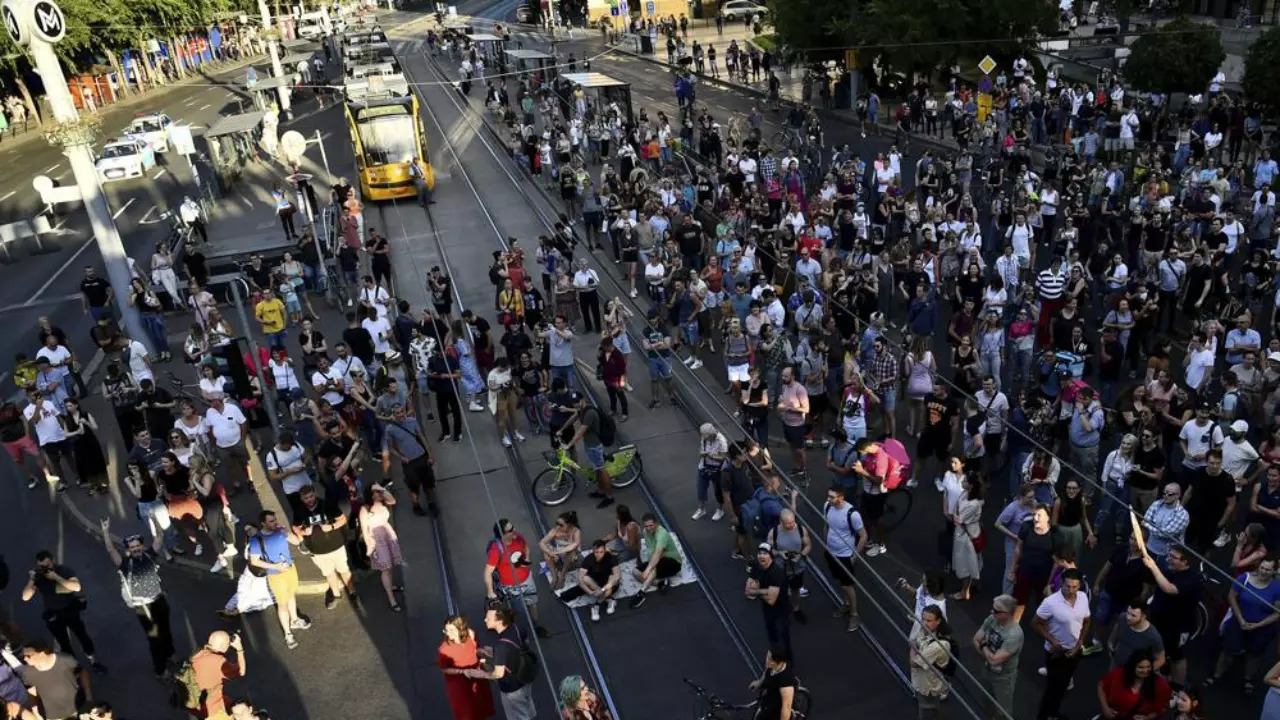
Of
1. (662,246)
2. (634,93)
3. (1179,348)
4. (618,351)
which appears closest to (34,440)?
(618,351)

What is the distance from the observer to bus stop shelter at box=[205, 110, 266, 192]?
2975 centimetres

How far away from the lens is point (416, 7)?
125812 mm

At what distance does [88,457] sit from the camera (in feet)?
45.1

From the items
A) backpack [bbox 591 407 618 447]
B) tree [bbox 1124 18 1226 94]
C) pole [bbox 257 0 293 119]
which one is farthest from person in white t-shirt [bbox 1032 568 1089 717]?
pole [bbox 257 0 293 119]

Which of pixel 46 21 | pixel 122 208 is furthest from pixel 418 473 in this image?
pixel 122 208

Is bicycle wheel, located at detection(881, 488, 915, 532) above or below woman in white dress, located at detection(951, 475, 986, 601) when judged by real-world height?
below

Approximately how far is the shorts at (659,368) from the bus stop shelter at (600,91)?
17497 millimetres

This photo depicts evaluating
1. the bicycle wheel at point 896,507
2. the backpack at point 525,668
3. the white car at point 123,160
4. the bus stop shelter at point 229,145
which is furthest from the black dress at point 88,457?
the white car at point 123,160

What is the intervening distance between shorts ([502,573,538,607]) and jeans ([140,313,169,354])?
11120mm

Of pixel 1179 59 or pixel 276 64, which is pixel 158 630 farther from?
pixel 276 64

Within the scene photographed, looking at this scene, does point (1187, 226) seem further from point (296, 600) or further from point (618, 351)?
point (296, 600)

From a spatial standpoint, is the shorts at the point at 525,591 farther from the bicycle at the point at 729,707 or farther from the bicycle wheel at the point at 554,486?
the bicycle wheel at the point at 554,486

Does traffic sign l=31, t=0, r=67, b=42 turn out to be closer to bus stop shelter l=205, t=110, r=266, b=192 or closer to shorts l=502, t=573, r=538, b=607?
shorts l=502, t=573, r=538, b=607

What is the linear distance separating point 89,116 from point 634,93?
31.5 m
